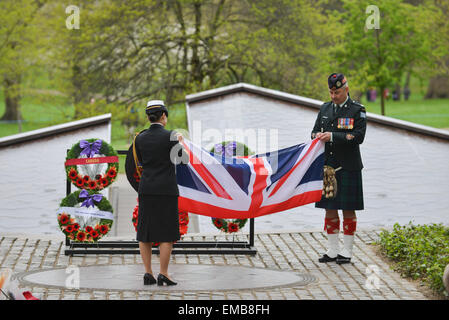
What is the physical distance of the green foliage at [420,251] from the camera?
808cm

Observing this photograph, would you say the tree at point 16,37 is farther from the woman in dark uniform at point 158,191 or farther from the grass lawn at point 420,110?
the woman in dark uniform at point 158,191

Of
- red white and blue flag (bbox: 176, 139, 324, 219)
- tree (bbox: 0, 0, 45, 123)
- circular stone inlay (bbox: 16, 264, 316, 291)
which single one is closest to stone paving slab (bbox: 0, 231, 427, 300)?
circular stone inlay (bbox: 16, 264, 316, 291)

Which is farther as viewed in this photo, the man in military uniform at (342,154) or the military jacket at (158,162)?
the man in military uniform at (342,154)

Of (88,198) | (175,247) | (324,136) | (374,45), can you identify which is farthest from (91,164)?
(374,45)

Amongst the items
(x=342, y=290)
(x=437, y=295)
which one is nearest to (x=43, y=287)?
(x=342, y=290)

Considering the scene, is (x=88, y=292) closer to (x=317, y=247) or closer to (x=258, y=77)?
(x=317, y=247)

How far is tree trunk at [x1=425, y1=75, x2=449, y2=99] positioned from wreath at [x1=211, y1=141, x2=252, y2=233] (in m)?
49.0

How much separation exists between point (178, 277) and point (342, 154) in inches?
91.3

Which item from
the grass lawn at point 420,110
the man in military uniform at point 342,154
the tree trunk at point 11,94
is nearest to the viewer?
the man in military uniform at point 342,154

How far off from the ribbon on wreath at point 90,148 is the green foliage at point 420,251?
349cm

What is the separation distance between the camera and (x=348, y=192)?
365 inches

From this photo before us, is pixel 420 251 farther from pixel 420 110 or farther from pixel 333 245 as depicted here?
pixel 420 110

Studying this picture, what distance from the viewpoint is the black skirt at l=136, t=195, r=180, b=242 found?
26.2 ft

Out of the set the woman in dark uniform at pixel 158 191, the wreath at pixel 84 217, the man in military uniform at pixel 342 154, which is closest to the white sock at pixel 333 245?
the man in military uniform at pixel 342 154
